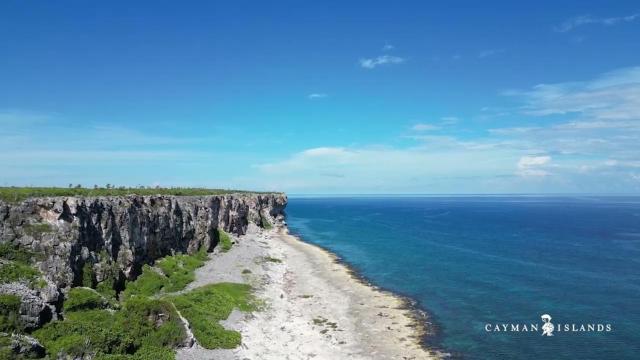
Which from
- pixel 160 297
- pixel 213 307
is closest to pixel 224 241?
pixel 160 297

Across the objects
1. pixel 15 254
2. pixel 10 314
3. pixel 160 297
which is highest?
pixel 15 254

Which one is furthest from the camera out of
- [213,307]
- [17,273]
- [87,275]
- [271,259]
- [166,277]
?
[271,259]

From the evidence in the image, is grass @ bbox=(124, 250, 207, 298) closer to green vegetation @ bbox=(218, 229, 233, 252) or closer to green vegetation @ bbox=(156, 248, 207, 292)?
green vegetation @ bbox=(156, 248, 207, 292)

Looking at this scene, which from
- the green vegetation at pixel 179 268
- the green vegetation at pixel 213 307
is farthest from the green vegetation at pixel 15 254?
the green vegetation at pixel 179 268

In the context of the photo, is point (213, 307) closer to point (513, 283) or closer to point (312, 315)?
point (312, 315)

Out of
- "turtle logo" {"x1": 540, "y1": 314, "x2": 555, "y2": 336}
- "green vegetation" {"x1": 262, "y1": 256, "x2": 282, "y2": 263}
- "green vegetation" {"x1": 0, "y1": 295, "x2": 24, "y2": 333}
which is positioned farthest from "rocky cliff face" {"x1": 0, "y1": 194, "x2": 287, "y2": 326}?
"turtle logo" {"x1": 540, "y1": 314, "x2": 555, "y2": 336}

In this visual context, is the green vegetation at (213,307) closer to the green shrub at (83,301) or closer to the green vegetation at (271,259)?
the green shrub at (83,301)
